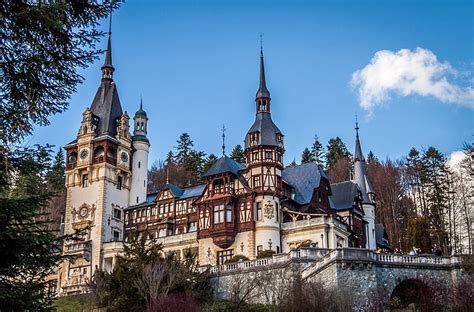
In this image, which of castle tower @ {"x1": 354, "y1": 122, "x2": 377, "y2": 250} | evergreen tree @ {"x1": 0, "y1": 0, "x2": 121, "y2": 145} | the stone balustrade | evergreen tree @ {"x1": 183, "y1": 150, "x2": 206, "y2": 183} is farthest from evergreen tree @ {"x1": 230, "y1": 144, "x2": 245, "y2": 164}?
evergreen tree @ {"x1": 0, "y1": 0, "x2": 121, "y2": 145}

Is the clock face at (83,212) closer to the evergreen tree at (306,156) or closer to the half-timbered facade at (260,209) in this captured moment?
the half-timbered facade at (260,209)

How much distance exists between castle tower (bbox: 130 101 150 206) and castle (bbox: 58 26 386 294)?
0.10m

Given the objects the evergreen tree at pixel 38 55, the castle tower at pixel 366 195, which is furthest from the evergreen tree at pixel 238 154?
the evergreen tree at pixel 38 55

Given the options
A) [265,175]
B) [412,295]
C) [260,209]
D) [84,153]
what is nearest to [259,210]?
[260,209]

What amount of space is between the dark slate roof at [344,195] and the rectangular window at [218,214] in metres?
11.6

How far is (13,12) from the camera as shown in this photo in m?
10.7

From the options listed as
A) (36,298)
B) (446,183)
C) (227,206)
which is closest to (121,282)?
(227,206)

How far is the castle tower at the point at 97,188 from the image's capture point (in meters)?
57.6

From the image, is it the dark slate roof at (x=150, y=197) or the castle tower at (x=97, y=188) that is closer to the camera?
the castle tower at (x=97, y=188)

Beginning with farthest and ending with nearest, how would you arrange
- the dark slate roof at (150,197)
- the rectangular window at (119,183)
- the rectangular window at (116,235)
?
1. the dark slate roof at (150,197)
2. the rectangular window at (119,183)
3. the rectangular window at (116,235)

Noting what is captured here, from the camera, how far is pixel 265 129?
52344 mm

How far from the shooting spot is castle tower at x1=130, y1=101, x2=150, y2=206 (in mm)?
62594

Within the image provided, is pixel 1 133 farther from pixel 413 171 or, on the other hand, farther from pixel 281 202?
pixel 413 171

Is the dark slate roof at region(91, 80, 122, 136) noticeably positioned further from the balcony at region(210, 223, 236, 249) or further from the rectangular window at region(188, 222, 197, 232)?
the balcony at region(210, 223, 236, 249)
